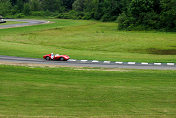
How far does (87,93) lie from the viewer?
20.6m

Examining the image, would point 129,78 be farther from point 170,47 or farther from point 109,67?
point 170,47

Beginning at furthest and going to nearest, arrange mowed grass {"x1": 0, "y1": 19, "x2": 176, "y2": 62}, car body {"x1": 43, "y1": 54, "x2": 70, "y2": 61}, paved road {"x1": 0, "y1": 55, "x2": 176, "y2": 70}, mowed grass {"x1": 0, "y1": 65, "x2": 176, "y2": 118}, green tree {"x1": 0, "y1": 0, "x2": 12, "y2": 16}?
1. green tree {"x1": 0, "y1": 0, "x2": 12, "y2": 16}
2. mowed grass {"x1": 0, "y1": 19, "x2": 176, "y2": 62}
3. car body {"x1": 43, "y1": 54, "x2": 70, "y2": 61}
4. paved road {"x1": 0, "y1": 55, "x2": 176, "y2": 70}
5. mowed grass {"x1": 0, "y1": 65, "x2": 176, "y2": 118}

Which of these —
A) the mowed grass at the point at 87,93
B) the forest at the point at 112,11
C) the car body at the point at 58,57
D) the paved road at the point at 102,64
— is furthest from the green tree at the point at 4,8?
the mowed grass at the point at 87,93

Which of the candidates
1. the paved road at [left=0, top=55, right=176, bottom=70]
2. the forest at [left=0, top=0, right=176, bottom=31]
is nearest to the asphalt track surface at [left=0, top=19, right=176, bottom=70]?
the paved road at [left=0, top=55, right=176, bottom=70]

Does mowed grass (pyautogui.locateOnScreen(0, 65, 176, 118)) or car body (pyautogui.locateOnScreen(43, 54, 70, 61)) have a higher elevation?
mowed grass (pyautogui.locateOnScreen(0, 65, 176, 118))

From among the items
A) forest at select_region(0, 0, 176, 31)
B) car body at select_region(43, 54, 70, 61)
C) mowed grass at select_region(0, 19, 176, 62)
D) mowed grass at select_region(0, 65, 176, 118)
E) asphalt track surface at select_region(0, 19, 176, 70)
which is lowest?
mowed grass at select_region(0, 19, 176, 62)

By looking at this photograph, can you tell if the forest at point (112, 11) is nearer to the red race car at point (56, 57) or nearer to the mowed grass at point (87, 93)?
the red race car at point (56, 57)

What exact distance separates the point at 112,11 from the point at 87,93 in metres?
89.8

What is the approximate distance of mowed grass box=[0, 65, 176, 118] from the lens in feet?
55.8

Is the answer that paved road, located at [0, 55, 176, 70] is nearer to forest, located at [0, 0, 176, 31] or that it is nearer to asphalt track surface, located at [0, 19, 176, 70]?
asphalt track surface, located at [0, 19, 176, 70]

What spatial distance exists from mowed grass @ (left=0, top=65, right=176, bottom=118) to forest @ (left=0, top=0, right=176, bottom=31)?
52.4m

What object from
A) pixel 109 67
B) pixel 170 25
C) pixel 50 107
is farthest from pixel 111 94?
pixel 170 25

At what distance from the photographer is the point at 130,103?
18609 millimetres

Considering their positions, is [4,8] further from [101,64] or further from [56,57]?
[101,64]
